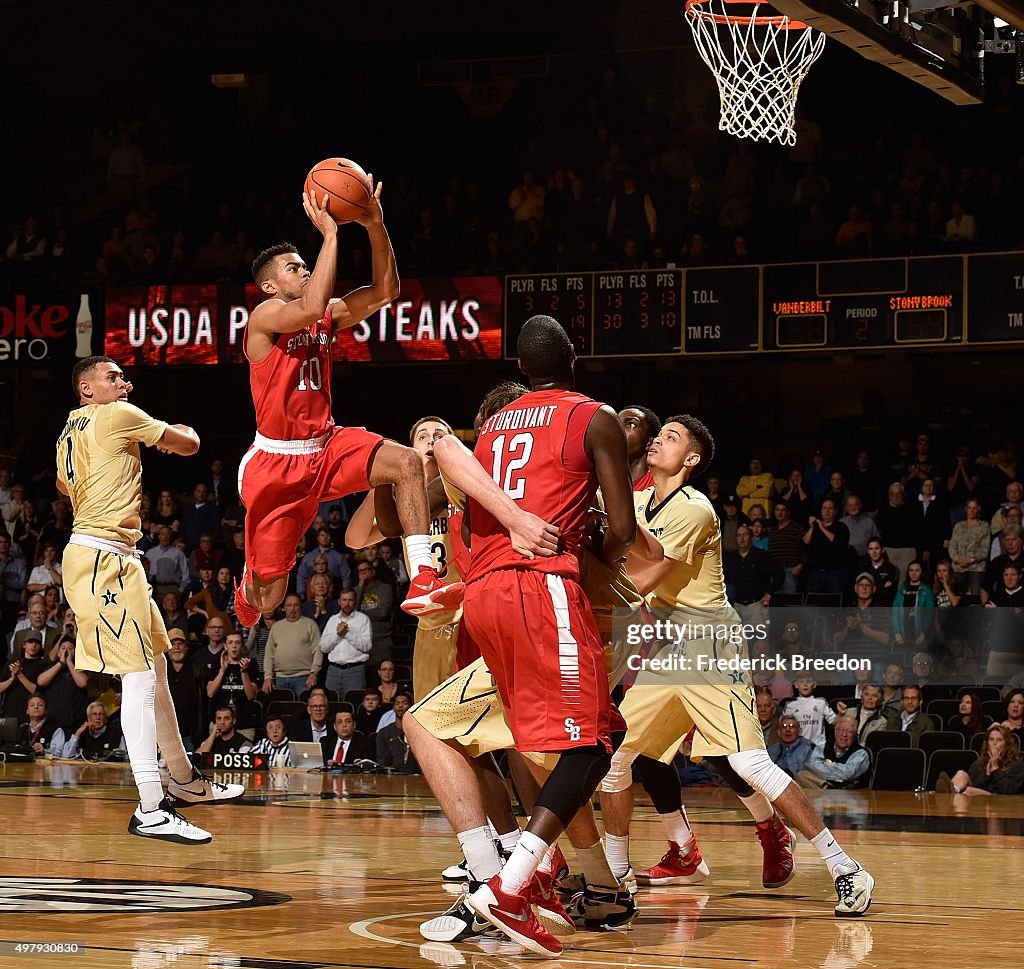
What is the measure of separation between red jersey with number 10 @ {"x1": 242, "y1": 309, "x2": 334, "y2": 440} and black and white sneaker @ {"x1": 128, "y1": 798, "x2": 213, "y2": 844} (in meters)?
1.81

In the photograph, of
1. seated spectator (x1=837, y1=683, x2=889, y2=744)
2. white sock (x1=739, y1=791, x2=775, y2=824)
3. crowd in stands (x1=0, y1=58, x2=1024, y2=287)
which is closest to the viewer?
white sock (x1=739, y1=791, x2=775, y2=824)

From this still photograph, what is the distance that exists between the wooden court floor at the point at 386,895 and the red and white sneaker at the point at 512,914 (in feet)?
0.39

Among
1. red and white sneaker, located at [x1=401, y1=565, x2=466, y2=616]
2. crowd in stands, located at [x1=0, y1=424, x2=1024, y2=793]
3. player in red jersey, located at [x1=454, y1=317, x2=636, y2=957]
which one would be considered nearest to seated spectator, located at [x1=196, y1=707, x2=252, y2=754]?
crowd in stands, located at [x1=0, y1=424, x2=1024, y2=793]

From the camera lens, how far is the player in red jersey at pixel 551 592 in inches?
192

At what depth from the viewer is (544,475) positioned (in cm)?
504

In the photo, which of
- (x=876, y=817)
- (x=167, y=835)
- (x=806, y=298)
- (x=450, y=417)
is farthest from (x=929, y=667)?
(x=450, y=417)

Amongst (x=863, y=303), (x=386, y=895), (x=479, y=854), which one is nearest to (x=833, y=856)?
(x=479, y=854)

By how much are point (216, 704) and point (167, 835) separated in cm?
734

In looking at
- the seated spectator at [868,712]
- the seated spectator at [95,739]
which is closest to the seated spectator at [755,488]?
the seated spectator at [868,712]

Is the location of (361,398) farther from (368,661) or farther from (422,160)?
(368,661)

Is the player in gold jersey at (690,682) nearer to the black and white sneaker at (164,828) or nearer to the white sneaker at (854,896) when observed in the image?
the white sneaker at (854,896)

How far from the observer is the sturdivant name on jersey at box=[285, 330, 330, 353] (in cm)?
631

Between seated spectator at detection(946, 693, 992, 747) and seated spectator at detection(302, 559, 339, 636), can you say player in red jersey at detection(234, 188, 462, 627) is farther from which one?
seated spectator at detection(302, 559, 339, 636)

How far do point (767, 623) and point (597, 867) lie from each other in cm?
754
